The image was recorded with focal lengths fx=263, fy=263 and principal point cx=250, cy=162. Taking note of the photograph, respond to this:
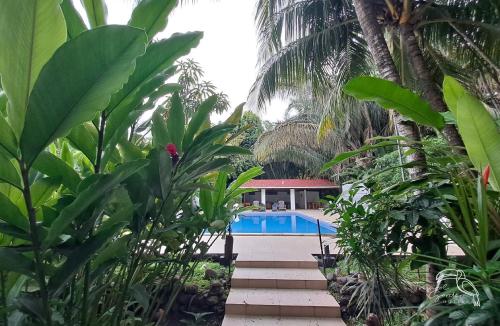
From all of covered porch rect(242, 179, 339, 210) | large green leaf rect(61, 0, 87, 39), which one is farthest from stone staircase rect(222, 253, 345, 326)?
covered porch rect(242, 179, 339, 210)

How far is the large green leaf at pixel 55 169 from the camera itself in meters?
0.63

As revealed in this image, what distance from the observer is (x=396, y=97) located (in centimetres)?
143

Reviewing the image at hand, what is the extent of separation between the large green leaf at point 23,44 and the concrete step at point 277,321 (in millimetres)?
2730

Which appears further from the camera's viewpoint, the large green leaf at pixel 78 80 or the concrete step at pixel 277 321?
the concrete step at pixel 277 321

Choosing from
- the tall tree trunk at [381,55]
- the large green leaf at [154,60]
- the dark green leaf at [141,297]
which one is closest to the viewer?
the large green leaf at [154,60]

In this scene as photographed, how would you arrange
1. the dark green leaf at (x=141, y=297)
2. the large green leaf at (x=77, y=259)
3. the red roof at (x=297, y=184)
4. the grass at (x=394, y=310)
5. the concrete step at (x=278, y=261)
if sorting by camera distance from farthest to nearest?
the red roof at (x=297, y=184)
the concrete step at (x=278, y=261)
the grass at (x=394, y=310)
the dark green leaf at (x=141, y=297)
the large green leaf at (x=77, y=259)

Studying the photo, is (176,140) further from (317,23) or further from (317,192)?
(317,192)

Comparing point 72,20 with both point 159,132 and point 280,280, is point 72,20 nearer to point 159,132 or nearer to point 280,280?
point 159,132

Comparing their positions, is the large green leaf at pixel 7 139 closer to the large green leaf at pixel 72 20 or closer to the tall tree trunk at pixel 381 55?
the large green leaf at pixel 72 20

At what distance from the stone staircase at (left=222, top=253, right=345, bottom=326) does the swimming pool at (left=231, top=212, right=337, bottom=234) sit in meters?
5.58

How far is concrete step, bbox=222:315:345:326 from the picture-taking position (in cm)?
256

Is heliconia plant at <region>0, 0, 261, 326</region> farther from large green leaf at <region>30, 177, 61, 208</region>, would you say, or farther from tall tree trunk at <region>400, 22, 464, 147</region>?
tall tree trunk at <region>400, 22, 464, 147</region>

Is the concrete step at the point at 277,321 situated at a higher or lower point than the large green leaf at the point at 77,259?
lower

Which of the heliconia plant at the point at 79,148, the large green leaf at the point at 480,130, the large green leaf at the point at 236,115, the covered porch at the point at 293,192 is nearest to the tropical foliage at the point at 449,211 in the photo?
the large green leaf at the point at 480,130
